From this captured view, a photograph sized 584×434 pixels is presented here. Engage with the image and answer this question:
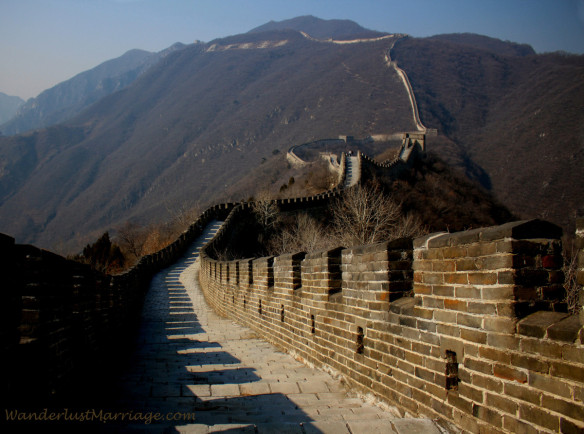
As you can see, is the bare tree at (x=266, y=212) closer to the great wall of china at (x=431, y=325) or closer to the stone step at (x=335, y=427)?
the great wall of china at (x=431, y=325)

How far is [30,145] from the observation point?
128625 millimetres

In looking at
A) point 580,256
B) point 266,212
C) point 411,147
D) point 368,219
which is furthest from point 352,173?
point 580,256

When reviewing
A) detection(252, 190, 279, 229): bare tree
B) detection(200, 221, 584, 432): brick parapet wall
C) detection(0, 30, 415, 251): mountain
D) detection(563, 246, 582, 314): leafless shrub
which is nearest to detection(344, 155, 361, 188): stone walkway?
detection(252, 190, 279, 229): bare tree

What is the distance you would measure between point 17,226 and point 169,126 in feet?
134

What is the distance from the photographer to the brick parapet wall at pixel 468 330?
2729 millimetres

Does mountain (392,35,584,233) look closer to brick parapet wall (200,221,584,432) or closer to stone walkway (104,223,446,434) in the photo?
stone walkway (104,223,446,434)

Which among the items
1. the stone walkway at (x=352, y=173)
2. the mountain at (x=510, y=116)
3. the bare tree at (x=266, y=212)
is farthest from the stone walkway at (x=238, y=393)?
the mountain at (x=510, y=116)

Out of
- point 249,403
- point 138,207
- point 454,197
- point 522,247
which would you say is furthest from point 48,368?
point 138,207

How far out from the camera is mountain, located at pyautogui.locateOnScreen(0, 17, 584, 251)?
82375mm

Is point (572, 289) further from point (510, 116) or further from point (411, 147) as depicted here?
point (510, 116)

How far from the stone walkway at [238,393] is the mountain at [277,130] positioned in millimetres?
53310

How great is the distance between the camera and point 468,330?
3.32 m

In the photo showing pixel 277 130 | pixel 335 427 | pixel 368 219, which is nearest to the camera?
pixel 335 427

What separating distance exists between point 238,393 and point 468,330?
8.24ft
